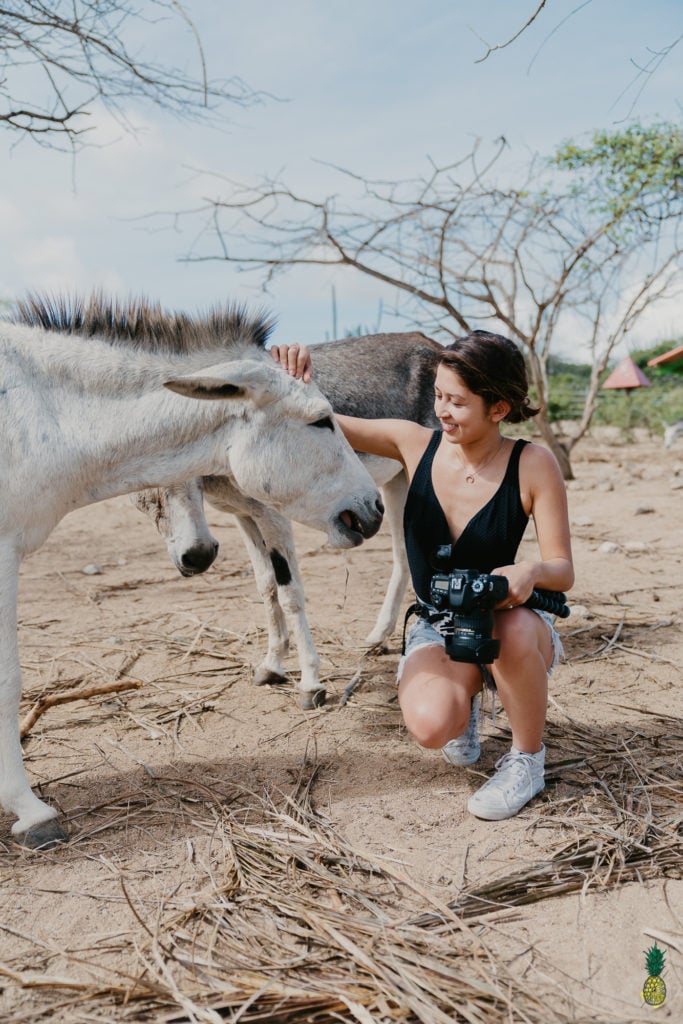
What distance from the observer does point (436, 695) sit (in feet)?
9.15

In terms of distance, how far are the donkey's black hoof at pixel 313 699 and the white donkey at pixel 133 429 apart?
1.14 metres

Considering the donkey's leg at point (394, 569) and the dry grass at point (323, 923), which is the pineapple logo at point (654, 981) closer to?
the dry grass at point (323, 923)

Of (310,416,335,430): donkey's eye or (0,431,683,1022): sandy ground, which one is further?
(310,416,335,430): donkey's eye

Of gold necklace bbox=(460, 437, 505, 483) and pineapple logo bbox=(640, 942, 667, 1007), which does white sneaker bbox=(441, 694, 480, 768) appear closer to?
gold necklace bbox=(460, 437, 505, 483)

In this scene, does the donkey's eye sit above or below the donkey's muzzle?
above

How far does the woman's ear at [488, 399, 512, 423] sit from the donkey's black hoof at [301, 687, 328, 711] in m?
1.82

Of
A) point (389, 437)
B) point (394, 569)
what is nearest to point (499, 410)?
point (389, 437)

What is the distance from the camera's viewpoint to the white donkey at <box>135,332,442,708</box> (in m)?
3.87

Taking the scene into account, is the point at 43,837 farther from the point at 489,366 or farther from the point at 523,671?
the point at 489,366

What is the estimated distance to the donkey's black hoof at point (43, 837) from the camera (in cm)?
265

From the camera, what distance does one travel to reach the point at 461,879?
2.40 m

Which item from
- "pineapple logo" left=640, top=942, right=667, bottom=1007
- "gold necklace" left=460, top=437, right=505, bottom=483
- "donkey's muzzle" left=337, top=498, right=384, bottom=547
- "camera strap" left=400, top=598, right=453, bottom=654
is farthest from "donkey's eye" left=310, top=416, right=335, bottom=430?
"pineapple logo" left=640, top=942, right=667, bottom=1007

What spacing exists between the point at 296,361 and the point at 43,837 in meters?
1.99

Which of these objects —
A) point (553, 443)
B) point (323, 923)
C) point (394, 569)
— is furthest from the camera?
point (553, 443)
